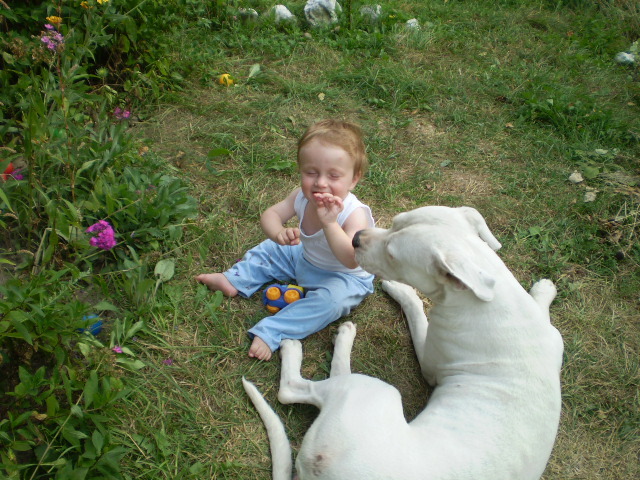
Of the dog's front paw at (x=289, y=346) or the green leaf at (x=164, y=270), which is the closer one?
the dog's front paw at (x=289, y=346)

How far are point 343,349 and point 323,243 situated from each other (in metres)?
0.66

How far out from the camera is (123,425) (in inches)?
105

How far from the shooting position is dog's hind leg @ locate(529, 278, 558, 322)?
356 cm

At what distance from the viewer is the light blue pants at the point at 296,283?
3.19 meters

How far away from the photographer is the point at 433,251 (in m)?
2.47

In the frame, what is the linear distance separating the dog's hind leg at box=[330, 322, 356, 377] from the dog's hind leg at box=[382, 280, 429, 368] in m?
0.39

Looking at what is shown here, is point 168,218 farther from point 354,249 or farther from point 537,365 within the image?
point 537,365

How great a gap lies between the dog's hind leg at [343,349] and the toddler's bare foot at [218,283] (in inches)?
29.5

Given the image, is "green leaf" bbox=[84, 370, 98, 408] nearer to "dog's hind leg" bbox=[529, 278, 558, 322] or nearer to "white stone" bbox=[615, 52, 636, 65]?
"dog's hind leg" bbox=[529, 278, 558, 322]

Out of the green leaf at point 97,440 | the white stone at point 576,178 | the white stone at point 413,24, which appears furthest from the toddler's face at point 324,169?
the white stone at point 413,24

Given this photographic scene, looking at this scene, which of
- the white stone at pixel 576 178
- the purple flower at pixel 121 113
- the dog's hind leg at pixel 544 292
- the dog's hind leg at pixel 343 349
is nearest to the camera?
the dog's hind leg at pixel 343 349

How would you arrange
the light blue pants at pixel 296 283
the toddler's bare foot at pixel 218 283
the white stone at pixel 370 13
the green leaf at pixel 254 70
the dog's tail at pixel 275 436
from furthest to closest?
the white stone at pixel 370 13 → the green leaf at pixel 254 70 → the toddler's bare foot at pixel 218 283 → the light blue pants at pixel 296 283 → the dog's tail at pixel 275 436

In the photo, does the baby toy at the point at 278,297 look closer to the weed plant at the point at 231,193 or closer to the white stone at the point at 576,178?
the weed plant at the point at 231,193

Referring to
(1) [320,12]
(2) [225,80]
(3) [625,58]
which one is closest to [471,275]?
(2) [225,80]
